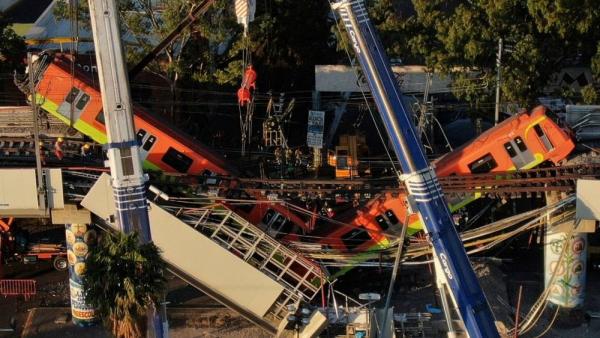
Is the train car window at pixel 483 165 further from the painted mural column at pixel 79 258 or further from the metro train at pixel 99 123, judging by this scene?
the painted mural column at pixel 79 258

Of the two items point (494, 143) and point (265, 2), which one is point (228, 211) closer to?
point (494, 143)

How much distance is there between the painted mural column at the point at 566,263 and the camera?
73.0 feet

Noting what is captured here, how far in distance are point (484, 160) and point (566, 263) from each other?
3.71m

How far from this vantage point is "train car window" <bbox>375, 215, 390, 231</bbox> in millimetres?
23469

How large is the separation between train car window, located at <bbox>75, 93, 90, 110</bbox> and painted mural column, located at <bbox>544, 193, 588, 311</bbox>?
13.6 meters

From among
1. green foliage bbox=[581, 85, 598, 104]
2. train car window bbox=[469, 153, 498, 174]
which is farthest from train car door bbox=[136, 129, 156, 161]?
green foliage bbox=[581, 85, 598, 104]

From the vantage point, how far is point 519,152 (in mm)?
22438

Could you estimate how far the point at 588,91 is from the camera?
26.6m

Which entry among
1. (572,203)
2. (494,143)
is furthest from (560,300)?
(494,143)

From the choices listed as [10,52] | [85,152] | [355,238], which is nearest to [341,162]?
[355,238]

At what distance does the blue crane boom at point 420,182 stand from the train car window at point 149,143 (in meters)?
8.91

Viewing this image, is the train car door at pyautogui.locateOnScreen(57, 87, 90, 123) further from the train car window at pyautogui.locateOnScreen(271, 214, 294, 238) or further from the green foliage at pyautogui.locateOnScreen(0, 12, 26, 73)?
the green foliage at pyautogui.locateOnScreen(0, 12, 26, 73)

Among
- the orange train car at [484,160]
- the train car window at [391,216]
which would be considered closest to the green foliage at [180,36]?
the orange train car at [484,160]

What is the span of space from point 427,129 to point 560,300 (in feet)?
31.7
